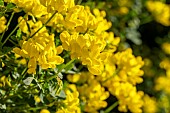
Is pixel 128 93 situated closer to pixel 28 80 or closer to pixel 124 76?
pixel 124 76

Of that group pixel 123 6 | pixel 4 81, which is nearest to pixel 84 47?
pixel 4 81

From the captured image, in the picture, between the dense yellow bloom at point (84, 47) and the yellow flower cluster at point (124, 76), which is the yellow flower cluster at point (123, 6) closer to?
the yellow flower cluster at point (124, 76)

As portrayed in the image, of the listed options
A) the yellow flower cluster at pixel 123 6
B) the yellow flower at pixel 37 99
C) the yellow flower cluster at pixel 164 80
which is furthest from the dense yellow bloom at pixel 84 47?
the yellow flower cluster at pixel 164 80

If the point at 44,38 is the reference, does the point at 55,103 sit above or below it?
below

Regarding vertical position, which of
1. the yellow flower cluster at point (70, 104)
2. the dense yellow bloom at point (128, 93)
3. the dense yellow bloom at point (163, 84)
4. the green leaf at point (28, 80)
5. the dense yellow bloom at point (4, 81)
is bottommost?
the dense yellow bloom at point (163, 84)

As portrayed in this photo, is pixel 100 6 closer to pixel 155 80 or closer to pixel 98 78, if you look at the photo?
pixel 98 78

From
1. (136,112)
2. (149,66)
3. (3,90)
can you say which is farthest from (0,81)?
(149,66)

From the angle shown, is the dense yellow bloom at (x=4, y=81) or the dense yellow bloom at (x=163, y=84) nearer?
the dense yellow bloom at (x=4, y=81)

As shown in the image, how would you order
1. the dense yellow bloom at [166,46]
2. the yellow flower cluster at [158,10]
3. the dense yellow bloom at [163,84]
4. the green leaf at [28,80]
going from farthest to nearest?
the dense yellow bloom at [166,46] → the dense yellow bloom at [163,84] → the yellow flower cluster at [158,10] → the green leaf at [28,80]
